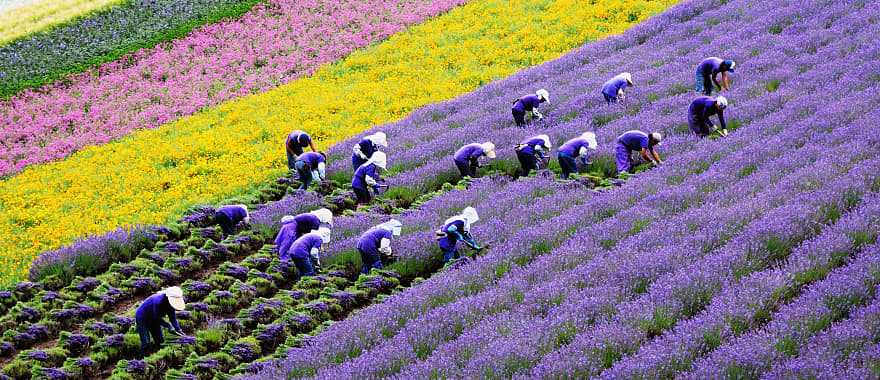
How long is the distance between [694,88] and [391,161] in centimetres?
550

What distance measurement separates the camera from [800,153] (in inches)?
404

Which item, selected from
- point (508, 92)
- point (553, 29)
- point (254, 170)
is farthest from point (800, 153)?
point (553, 29)

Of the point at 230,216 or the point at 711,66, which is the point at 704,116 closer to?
the point at 711,66

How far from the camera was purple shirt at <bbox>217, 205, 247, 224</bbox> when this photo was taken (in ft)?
42.1

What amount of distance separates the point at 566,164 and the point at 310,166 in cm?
460

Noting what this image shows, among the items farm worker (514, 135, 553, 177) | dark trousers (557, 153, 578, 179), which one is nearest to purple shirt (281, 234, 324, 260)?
farm worker (514, 135, 553, 177)

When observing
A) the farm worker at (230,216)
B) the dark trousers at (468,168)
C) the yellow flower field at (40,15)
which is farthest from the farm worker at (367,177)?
the yellow flower field at (40,15)

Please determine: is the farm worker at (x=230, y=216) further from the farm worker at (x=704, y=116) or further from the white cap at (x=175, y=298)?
the farm worker at (x=704, y=116)

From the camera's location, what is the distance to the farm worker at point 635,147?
11.6 metres

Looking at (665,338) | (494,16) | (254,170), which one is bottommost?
(665,338)

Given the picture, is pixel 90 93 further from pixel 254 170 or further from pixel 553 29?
pixel 553 29

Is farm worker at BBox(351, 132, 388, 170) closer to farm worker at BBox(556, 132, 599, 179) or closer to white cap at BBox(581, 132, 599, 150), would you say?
farm worker at BBox(556, 132, 599, 179)

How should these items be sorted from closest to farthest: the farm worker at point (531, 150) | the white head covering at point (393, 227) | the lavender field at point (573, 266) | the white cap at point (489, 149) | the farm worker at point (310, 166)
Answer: the lavender field at point (573, 266), the white head covering at point (393, 227), the farm worker at point (531, 150), the white cap at point (489, 149), the farm worker at point (310, 166)

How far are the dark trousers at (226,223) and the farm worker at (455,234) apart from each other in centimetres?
419
